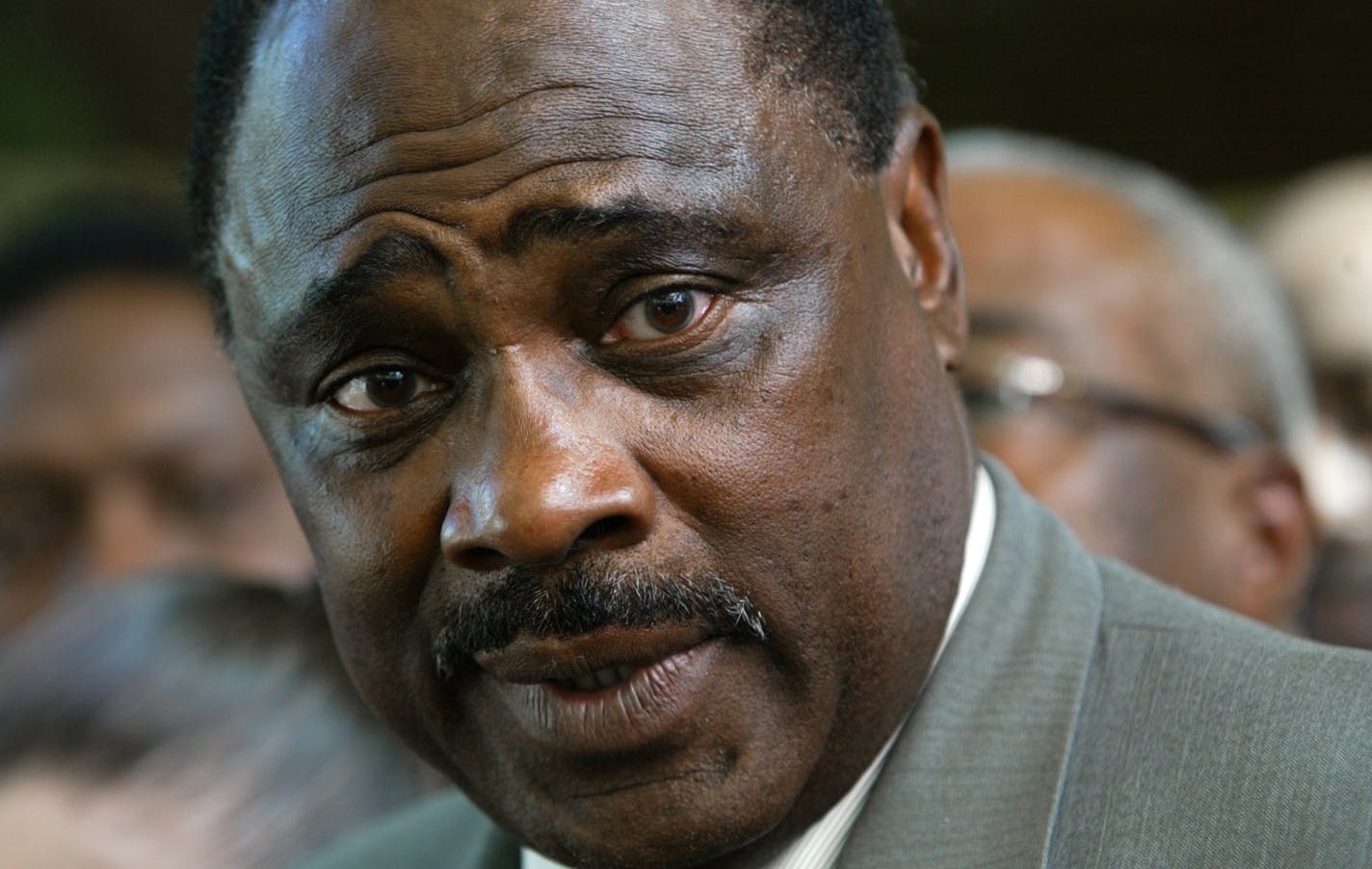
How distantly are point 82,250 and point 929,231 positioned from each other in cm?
403

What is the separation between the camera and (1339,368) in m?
5.06

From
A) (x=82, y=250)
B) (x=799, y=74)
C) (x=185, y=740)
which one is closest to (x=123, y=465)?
(x=82, y=250)

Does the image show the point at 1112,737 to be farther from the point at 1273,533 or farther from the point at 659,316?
the point at 1273,533

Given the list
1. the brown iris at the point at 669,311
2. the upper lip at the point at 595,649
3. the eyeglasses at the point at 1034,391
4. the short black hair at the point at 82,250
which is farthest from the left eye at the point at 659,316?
the short black hair at the point at 82,250

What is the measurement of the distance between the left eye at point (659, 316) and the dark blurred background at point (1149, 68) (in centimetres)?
430

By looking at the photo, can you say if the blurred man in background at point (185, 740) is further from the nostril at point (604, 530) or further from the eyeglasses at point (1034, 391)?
the nostril at point (604, 530)

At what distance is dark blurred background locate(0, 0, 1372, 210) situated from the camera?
6.15m

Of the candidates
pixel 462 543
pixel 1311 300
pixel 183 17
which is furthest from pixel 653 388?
pixel 183 17

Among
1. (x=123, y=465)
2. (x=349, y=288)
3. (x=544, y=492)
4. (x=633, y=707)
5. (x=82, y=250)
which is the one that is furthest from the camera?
(x=82, y=250)

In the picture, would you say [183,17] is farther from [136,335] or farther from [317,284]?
[317,284]

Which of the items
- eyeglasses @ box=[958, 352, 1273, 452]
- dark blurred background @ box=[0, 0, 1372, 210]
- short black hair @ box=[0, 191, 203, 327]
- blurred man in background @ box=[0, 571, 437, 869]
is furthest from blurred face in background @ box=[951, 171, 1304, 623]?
short black hair @ box=[0, 191, 203, 327]

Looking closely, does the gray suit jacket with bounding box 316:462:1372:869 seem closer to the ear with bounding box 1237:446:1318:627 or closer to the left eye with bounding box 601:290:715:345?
the left eye with bounding box 601:290:715:345

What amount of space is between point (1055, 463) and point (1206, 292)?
688mm

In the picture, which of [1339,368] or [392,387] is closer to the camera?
[392,387]
